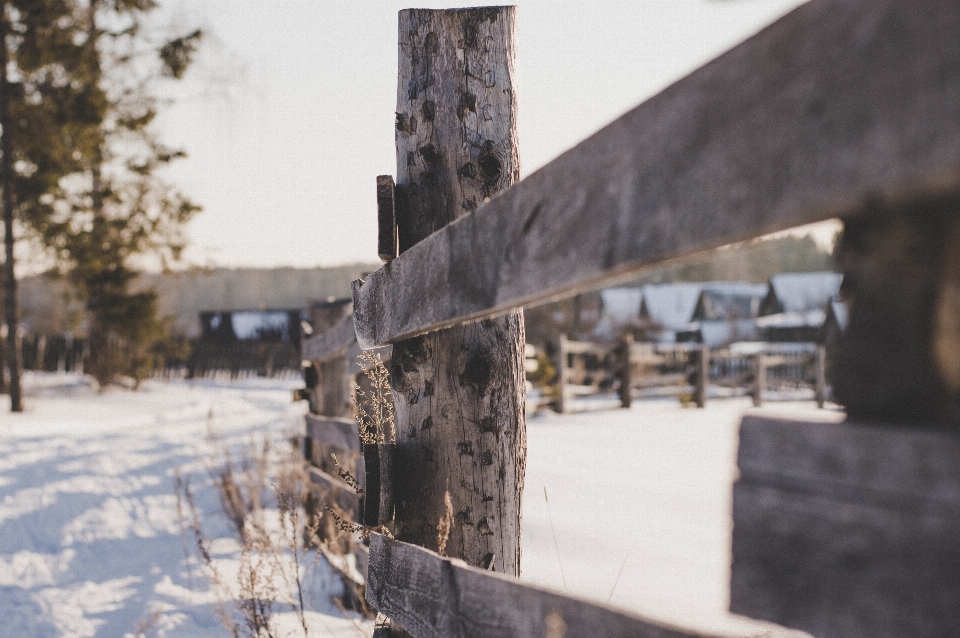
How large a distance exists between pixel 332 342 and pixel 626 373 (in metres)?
10.1

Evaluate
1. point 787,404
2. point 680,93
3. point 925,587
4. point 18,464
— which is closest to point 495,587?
point 925,587

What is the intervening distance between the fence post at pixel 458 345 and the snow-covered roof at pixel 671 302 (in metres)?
36.0

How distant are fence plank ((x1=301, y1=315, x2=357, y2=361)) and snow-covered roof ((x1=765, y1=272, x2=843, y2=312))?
3450cm

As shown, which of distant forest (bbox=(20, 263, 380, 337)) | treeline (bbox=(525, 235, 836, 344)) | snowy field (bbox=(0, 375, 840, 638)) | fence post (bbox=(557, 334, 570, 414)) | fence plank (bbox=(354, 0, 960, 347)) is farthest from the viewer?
distant forest (bbox=(20, 263, 380, 337))

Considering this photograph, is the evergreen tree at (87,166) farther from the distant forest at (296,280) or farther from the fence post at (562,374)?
the distant forest at (296,280)

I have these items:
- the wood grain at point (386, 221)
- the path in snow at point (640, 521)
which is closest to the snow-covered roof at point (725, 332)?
the path in snow at point (640, 521)

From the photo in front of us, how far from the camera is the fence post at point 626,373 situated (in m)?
13.3

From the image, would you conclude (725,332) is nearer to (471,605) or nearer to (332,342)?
(332,342)

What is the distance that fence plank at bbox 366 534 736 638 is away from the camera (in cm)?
97

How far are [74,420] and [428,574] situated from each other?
1224 centimetres

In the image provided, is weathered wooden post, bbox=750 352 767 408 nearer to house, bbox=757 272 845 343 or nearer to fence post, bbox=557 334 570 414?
fence post, bbox=557 334 570 414

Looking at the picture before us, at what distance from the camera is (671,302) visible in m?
38.8

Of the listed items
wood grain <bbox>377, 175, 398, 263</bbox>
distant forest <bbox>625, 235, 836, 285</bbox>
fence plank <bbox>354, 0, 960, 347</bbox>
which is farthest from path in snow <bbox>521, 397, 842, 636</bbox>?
distant forest <bbox>625, 235, 836, 285</bbox>

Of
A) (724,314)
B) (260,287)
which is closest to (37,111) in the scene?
(724,314)
